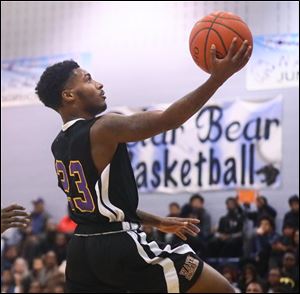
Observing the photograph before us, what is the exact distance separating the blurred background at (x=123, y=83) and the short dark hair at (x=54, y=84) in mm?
7531

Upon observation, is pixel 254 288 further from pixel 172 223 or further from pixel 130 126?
pixel 130 126

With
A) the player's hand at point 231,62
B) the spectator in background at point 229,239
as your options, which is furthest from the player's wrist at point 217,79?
the spectator in background at point 229,239

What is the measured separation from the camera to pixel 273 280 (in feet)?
35.3

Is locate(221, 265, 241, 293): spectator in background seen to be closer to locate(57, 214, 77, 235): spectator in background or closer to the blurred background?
the blurred background

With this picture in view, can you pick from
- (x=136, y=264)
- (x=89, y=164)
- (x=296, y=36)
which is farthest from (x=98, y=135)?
(x=296, y=36)

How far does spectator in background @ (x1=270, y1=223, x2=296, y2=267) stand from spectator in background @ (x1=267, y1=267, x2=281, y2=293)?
0.49 m

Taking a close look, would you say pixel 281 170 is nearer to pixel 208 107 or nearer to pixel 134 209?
pixel 208 107

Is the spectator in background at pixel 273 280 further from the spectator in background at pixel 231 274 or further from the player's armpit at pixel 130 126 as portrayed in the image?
the player's armpit at pixel 130 126

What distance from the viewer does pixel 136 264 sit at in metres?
4.02

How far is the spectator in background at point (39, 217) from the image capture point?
1509cm

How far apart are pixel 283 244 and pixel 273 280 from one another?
3.20 ft

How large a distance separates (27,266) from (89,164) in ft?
34.3

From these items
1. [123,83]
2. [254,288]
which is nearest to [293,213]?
[254,288]

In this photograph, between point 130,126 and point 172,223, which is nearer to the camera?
point 130,126
